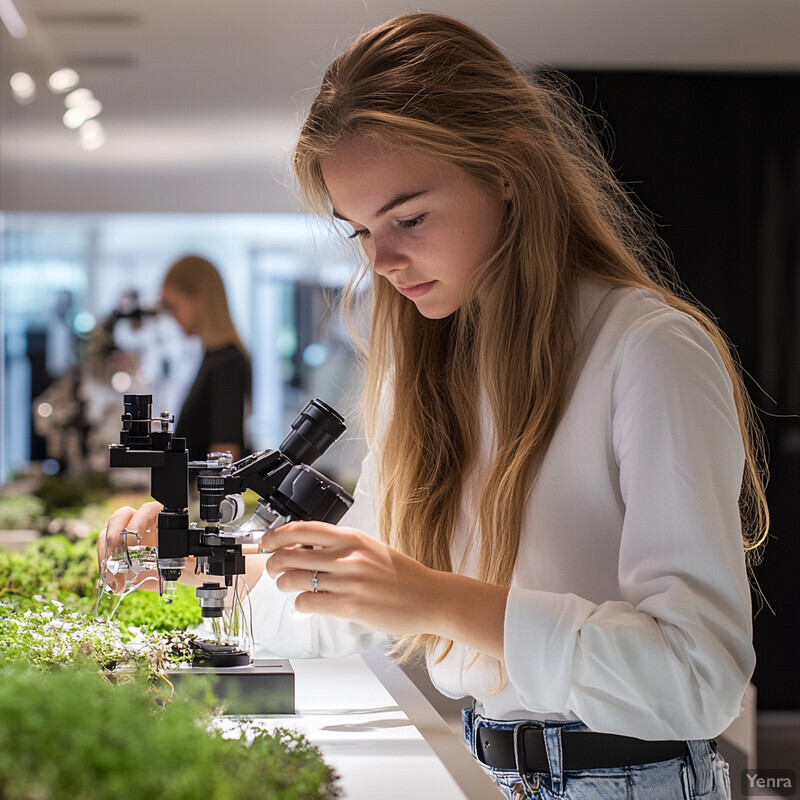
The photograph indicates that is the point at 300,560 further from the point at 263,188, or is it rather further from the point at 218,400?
the point at 263,188

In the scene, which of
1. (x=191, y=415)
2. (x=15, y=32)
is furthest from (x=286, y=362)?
(x=15, y=32)

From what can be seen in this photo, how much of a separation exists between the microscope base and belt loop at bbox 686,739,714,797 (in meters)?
0.50

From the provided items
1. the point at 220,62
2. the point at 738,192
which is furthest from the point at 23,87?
the point at 738,192

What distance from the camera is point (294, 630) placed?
5.00 feet

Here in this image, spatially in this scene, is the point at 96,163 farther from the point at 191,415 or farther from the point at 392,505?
the point at 392,505

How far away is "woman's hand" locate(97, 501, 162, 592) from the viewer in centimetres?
118

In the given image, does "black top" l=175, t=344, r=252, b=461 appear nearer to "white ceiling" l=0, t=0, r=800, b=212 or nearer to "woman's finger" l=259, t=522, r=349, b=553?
"white ceiling" l=0, t=0, r=800, b=212

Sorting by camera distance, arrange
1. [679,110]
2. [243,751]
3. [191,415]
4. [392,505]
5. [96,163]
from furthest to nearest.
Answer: [96,163] → [191,415] → [679,110] → [392,505] → [243,751]

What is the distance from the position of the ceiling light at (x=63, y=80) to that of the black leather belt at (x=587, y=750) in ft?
15.9

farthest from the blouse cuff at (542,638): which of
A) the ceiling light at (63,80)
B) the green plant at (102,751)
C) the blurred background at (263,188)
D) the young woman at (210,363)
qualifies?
the ceiling light at (63,80)

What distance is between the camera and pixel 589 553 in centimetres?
125

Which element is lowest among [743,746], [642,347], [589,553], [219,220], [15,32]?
[743,746]

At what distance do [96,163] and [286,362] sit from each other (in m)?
1.54

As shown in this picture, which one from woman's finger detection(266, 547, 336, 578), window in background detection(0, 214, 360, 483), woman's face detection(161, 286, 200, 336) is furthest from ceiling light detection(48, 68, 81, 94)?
woman's finger detection(266, 547, 336, 578)
